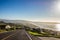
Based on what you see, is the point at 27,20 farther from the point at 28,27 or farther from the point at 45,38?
the point at 45,38

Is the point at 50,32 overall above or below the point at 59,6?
below

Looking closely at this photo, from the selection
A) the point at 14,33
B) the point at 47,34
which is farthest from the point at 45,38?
the point at 14,33

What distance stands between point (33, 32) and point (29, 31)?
207 millimetres

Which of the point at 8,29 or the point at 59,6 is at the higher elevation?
→ the point at 59,6

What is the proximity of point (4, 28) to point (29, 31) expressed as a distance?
133cm

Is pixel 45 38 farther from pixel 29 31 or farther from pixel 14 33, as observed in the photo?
pixel 14 33

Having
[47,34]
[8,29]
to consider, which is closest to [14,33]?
[8,29]

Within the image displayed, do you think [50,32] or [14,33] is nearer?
[50,32]

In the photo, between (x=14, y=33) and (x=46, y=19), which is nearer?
(x=46, y=19)

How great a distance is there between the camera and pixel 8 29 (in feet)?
51.3

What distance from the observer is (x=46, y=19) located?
48.4ft

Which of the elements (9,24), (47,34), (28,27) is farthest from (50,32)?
(9,24)

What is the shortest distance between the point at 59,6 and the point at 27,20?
175 cm

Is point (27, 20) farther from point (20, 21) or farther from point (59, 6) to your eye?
point (59, 6)
